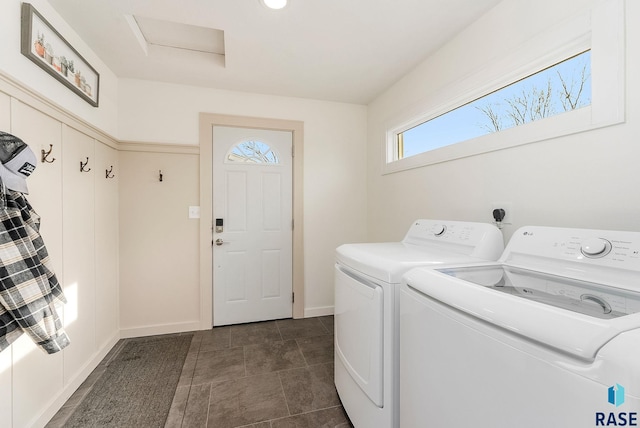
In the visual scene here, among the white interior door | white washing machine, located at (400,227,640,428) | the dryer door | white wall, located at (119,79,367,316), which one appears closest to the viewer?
white washing machine, located at (400,227,640,428)

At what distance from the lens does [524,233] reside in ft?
3.95

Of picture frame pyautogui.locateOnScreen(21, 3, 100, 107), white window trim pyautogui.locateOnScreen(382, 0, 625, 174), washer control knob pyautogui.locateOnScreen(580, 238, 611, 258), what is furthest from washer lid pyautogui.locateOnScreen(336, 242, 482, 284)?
picture frame pyautogui.locateOnScreen(21, 3, 100, 107)

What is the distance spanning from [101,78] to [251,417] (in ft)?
8.93

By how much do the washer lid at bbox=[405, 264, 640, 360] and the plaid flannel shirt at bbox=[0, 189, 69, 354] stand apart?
5.27 ft

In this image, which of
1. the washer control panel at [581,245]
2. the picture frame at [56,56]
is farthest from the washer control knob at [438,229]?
the picture frame at [56,56]

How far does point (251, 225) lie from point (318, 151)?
3.58 ft

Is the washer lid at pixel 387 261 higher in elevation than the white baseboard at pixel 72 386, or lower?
higher

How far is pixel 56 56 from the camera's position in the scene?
157 centimetres

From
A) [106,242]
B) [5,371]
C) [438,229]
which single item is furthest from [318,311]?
[5,371]

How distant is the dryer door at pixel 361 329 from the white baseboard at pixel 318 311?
1.37 metres

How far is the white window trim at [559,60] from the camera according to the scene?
1062mm

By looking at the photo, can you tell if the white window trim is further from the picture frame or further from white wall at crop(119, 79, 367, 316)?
the picture frame

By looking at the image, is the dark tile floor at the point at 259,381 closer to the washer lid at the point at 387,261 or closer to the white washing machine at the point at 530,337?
the white washing machine at the point at 530,337

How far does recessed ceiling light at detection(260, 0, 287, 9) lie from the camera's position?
59.9 inches
